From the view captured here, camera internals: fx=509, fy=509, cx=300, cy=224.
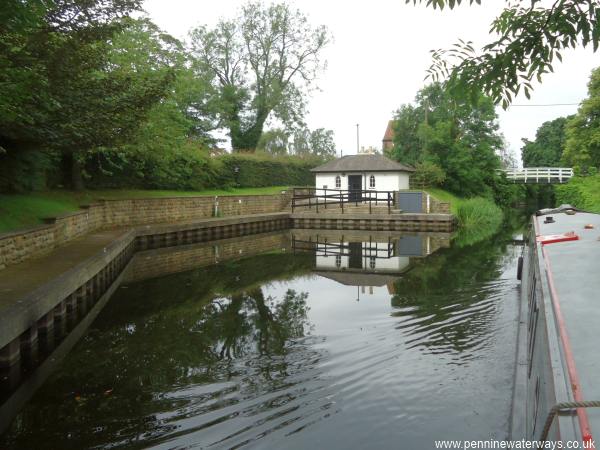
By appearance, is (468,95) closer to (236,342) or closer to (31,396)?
(236,342)

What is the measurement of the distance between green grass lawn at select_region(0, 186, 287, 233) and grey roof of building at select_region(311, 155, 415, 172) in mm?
9428

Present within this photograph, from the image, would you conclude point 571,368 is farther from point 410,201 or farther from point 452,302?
point 410,201

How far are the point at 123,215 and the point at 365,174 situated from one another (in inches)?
642

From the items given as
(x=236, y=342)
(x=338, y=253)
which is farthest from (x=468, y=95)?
(x=338, y=253)

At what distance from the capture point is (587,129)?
76.0 ft

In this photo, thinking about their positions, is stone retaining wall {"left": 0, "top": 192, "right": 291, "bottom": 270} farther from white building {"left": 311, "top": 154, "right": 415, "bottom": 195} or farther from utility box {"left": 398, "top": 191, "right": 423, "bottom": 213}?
utility box {"left": 398, "top": 191, "right": 423, "bottom": 213}

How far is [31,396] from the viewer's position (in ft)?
17.3

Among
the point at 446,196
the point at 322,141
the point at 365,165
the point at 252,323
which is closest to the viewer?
the point at 252,323

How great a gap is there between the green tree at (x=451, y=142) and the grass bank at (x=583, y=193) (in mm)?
4469

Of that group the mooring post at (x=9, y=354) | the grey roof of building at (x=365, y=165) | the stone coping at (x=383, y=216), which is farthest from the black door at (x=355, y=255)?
the grey roof of building at (x=365, y=165)

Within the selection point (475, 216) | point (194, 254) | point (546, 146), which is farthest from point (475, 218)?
point (546, 146)

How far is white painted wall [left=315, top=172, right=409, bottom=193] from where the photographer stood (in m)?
30.0

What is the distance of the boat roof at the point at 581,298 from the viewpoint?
2.42 m

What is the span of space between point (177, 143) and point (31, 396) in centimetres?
1587
